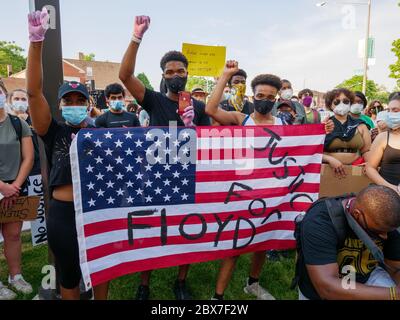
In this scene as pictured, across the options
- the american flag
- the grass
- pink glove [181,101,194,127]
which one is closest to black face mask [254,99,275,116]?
the american flag

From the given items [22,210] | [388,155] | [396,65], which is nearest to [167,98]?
[22,210]

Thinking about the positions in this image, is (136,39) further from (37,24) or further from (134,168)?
(134,168)

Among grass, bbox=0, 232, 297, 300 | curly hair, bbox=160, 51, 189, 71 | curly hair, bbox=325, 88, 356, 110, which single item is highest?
curly hair, bbox=160, 51, 189, 71

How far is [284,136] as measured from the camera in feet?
10.1

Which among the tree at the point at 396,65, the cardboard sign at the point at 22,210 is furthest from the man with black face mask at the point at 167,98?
the tree at the point at 396,65

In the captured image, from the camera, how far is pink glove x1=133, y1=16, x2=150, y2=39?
8.71 feet

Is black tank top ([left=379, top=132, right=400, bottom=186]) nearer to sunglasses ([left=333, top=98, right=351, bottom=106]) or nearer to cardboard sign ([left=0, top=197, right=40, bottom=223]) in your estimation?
sunglasses ([left=333, top=98, right=351, bottom=106])

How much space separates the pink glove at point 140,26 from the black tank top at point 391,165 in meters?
2.76

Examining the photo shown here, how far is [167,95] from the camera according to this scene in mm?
3199

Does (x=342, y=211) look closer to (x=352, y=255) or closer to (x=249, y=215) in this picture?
(x=352, y=255)

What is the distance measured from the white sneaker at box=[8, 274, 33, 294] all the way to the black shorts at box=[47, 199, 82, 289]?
1.24m

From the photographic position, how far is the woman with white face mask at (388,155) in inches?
133

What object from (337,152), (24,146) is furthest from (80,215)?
(337,152)

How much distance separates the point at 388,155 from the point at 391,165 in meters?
0.11
